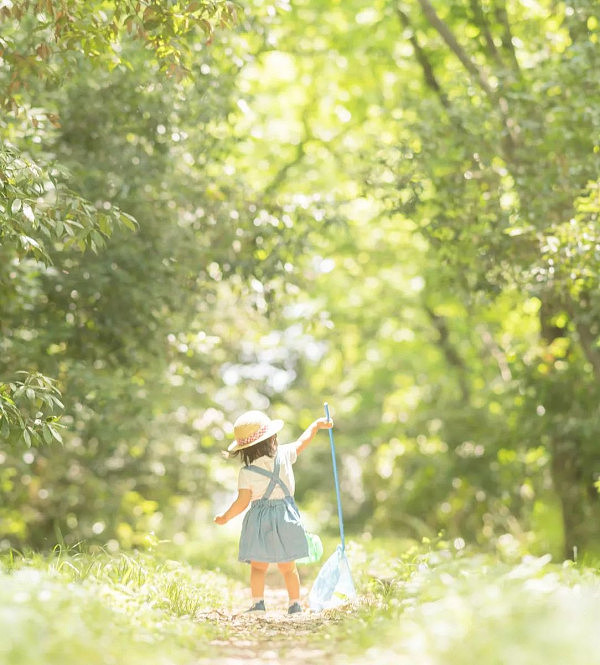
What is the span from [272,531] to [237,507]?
0.29 m

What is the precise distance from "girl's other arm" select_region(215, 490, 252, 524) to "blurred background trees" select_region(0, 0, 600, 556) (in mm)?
1259

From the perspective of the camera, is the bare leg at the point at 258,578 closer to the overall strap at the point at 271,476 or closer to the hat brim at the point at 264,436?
the overall strap at the point at 271,476

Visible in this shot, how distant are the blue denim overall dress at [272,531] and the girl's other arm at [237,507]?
75 mm

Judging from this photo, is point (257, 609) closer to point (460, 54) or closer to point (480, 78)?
point (480, 78)

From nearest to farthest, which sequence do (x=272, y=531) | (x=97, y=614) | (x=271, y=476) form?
(x=97, y=614) → (x=272, y=531) → (x=271, y=476)

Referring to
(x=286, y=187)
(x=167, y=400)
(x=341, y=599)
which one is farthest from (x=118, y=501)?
(x=341, y=599)

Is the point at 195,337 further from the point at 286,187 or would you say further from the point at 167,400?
the point at 286,187

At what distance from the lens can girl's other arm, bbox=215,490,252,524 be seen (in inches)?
235

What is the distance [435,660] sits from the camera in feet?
11.3

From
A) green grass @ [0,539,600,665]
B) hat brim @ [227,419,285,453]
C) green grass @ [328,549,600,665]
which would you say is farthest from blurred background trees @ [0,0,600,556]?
green grass @ [328,549,600,665]

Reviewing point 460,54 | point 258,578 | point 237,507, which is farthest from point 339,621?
point 460,54

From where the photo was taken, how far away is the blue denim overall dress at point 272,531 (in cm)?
593

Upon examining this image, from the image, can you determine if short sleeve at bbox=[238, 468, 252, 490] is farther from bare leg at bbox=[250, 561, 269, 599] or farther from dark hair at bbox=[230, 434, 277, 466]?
bare leg at bbox=[250, 561, 269, 599]

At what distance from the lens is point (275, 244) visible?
9.20 meters
